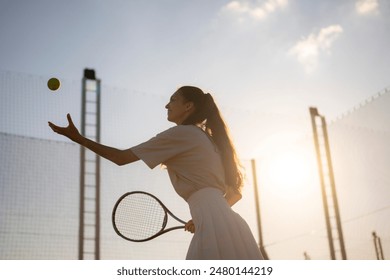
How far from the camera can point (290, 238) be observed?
5.89 metres

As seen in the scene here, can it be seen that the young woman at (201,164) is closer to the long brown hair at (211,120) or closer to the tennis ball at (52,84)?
the long brown hair at (211,120)

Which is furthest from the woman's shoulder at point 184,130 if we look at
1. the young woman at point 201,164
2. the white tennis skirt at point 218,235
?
the white tennis skirt at point 218,235

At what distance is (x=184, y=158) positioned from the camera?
2.07 m

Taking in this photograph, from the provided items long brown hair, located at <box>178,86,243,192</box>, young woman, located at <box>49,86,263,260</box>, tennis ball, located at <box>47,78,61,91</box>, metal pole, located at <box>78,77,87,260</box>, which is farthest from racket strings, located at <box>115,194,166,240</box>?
metal pole, located at <box>78,77,87,260</box>

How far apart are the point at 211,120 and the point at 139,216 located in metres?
0.70

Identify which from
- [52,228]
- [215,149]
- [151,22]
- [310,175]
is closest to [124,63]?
[151,22]

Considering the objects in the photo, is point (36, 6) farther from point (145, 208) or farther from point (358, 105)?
point (358, 105)

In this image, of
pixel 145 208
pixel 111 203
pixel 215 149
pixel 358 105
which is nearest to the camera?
pixel 215 149

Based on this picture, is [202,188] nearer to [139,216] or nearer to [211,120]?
[211,120]

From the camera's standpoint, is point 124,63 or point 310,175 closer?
point 124,63

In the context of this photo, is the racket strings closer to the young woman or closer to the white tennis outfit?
the young woman

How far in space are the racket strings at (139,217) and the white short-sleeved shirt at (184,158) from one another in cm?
64

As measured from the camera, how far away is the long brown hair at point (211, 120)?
2178 mm
